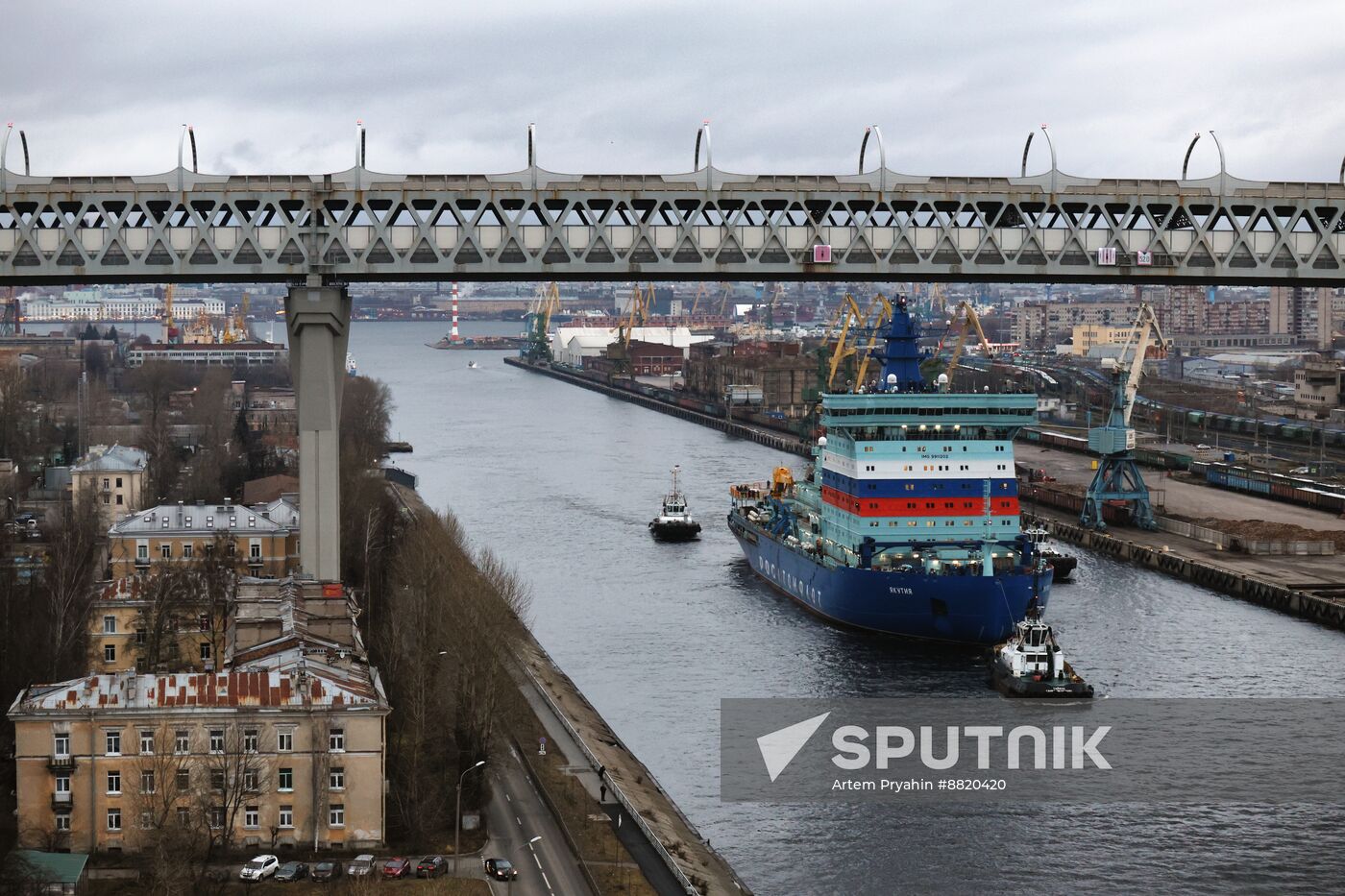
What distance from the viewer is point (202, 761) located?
26469mm

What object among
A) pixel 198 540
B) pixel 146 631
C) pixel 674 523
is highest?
pixel 198 540

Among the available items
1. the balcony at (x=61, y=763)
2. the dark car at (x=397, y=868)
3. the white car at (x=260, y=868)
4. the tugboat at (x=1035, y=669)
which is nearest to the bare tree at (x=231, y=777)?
the white car at (x=260, y=868)

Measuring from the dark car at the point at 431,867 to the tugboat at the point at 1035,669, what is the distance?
18.5 m

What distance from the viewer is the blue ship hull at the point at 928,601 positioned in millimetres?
46500

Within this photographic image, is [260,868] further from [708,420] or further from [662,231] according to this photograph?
[708,420]

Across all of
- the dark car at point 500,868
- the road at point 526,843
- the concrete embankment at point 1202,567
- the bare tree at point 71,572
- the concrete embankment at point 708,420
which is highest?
the bare tree at point 71,572

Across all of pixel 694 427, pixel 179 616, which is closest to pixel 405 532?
pixel 179 616

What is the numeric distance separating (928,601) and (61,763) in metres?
26.0

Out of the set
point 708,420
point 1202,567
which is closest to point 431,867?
point 1202,567

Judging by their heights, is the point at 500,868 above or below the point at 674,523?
above

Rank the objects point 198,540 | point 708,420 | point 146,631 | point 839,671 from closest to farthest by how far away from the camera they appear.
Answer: point 146,631 < point 839,671 < point 198,540 < point 708,420

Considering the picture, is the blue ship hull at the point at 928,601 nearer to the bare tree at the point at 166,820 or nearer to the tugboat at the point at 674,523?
the tugboat at the point at 674,523

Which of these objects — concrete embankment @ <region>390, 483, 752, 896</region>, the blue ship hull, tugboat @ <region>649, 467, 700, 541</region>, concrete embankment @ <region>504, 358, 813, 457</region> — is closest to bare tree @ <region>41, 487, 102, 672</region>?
concrete embankment @ <region>390, 483, 752, 896</region>

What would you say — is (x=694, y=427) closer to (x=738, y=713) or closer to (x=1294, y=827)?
(x=738, y=713)
